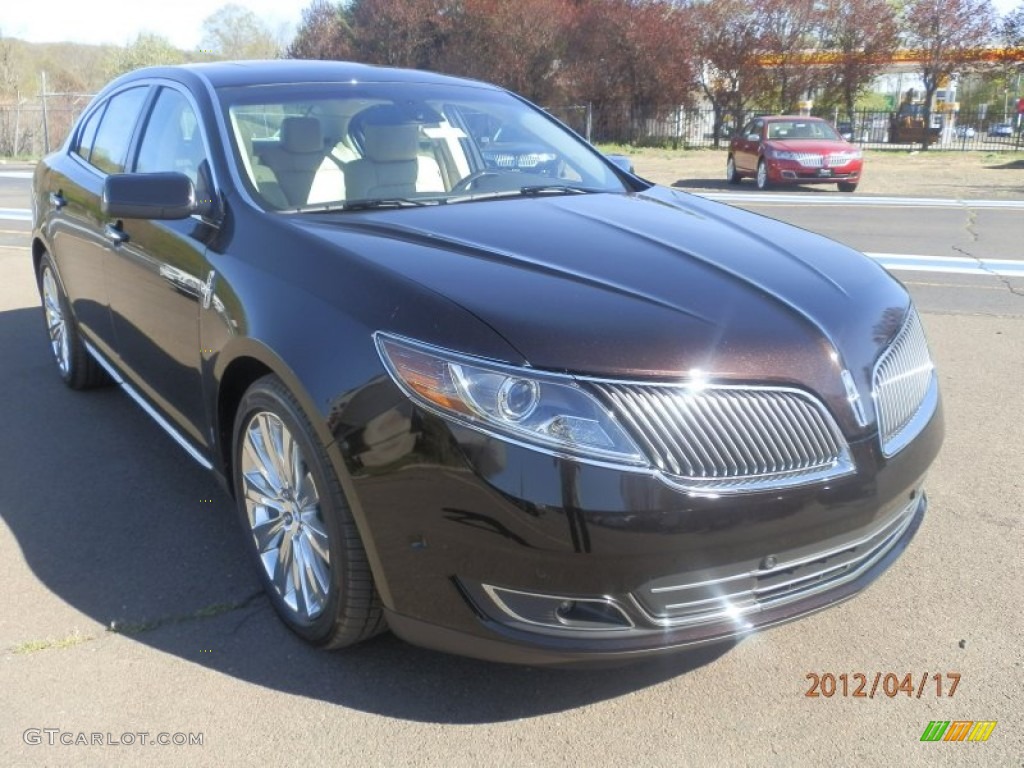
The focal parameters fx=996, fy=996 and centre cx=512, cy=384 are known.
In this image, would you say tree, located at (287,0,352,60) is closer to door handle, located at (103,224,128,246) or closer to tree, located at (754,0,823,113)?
tree, located at (754,0,823,113)

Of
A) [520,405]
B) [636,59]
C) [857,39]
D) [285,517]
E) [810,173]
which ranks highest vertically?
[857,39]

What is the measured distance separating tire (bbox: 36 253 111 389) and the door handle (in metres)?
1.16

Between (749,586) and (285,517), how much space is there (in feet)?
4.62

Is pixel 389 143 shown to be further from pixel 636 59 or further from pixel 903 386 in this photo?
pixel 636 59

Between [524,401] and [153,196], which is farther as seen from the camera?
[153,196]

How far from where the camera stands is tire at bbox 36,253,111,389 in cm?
546

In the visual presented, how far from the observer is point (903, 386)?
9.37 ft

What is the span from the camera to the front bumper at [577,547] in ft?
7.55

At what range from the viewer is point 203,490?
4.26 m

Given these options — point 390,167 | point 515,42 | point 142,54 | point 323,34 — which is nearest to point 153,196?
point 390,167

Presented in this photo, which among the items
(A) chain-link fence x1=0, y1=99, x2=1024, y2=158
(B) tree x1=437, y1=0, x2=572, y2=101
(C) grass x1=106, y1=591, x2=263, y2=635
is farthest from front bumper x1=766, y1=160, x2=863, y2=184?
(B) tree x1=437, y1=0, x2=572, y2=101

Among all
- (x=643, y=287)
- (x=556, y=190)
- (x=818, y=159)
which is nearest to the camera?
(x=643, y=287)

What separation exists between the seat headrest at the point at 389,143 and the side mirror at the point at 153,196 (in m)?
0.70
